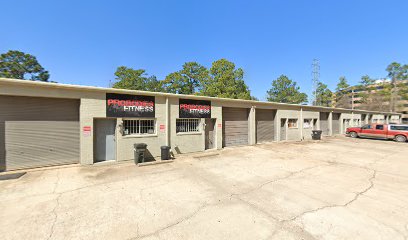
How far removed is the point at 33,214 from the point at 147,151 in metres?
5.67

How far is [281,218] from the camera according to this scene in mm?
3943

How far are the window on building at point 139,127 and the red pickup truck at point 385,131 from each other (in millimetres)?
22946

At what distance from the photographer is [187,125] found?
37.2 feet

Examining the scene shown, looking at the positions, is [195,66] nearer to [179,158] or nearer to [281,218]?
[179,158]

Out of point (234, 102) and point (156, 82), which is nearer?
point (234, 102)

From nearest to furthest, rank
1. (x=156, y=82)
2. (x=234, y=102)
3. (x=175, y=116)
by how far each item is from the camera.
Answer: (x=175, y=116) < (x=234, y=102) < (x=156, y=82)

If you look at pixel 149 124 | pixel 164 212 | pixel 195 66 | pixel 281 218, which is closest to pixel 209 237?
pixel 164 212

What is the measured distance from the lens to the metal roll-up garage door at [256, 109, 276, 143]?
1540 centimetres

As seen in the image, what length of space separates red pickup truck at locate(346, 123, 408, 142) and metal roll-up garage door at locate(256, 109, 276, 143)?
452 inches

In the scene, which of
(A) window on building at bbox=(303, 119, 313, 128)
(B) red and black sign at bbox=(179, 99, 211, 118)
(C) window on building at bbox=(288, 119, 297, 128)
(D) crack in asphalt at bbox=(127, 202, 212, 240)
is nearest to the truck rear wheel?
(A) window on building at bbox=(303, 119, 313, 128)

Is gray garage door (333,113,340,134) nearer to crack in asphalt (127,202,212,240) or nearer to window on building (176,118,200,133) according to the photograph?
window on building (176,118,200,133)

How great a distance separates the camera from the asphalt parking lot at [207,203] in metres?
3.49

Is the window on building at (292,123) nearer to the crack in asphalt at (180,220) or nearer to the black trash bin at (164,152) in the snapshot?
the black trash bin at (164,152)

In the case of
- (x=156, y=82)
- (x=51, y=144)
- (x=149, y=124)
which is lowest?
(x=51, y=144)
